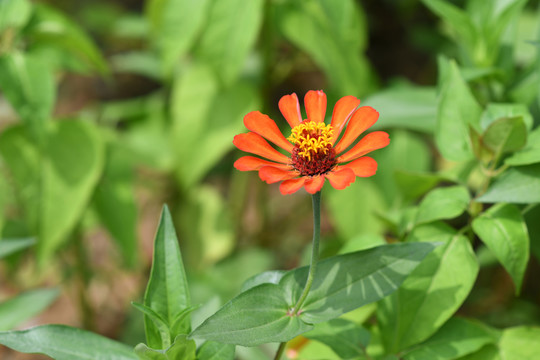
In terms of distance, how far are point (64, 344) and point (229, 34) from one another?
80 centimetres

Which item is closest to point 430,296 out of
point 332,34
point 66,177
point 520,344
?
point 520,344

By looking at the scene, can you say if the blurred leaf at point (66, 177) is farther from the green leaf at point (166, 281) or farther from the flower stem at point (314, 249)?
the flower stem at point (314, 249)

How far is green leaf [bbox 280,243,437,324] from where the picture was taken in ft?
2.11

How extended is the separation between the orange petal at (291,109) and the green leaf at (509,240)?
0.30 metres

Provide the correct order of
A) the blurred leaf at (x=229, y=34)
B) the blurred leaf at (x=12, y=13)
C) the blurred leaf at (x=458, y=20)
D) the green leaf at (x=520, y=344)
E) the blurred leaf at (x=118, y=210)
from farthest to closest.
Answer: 1. the blurred leaf at (x=118, y=210)
2. the blurred leaf at (x=229, y=34)
3. the blurred leaf at (x=12, y=13)
4. the blurred leaf at (x=458, y=20)
5. the green leaf at (x=520, y=344)

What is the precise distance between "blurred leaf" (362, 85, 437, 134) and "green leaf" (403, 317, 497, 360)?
38 cm

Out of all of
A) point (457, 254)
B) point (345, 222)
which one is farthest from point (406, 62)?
point (457, 254)

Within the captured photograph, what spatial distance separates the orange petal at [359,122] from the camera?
620 mm

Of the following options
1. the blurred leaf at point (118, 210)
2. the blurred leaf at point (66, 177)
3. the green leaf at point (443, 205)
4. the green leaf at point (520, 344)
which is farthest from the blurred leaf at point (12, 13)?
the green leaf at point (520, 344)

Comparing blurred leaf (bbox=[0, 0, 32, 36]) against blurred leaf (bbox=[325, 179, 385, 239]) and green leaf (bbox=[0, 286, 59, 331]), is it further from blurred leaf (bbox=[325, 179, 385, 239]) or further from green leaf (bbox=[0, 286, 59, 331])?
blurred leaf (bbox=[325, 179, 385, 239])

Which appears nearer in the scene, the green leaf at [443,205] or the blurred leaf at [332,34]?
the green leaf at [443,205]

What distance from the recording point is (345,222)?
53.7 inches

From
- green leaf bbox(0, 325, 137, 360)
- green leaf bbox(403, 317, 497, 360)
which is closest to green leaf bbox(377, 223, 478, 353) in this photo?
green leaf bbox(403, 317, 497, 360)

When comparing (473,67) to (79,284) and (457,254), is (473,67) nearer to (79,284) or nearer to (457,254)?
(457,254)
